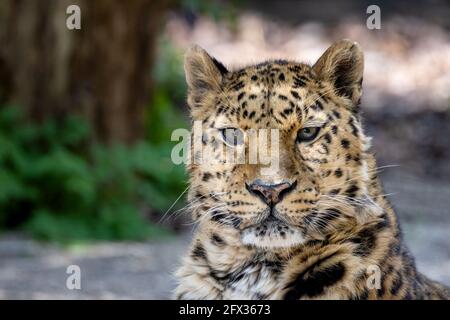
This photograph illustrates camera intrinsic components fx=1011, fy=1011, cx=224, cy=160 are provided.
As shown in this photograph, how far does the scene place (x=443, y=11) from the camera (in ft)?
77.4

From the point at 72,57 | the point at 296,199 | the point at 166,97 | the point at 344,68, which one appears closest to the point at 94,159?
the point at 72,57

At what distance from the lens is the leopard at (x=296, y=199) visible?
5.27m

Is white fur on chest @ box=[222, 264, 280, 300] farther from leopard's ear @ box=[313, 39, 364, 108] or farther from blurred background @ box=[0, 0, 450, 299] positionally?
blurred background @ box=[0, 0, 450, 299]

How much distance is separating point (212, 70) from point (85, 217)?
768cm

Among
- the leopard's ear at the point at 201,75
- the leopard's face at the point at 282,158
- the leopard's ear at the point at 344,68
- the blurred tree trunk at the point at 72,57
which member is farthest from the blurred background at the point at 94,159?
the leopard's ear at the point at 344,68

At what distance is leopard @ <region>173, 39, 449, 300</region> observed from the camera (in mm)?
5266

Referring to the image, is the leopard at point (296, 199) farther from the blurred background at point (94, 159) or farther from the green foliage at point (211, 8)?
the green foliage at point (211, 8)

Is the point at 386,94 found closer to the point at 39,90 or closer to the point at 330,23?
the point at 330,23

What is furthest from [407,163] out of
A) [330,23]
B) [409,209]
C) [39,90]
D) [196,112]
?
[196,112]

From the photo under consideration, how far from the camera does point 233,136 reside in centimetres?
543

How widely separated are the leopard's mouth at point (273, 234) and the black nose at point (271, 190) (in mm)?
92

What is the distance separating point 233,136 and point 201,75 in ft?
1.83

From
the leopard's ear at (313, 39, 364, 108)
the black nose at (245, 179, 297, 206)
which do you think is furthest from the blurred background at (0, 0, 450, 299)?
the black nose at (245, 179, 297, 206)

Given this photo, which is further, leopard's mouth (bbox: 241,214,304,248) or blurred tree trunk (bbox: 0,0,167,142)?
blurred tree trunk (bbox: 0,0,167,142)
